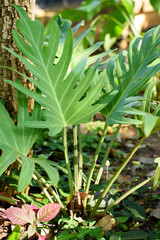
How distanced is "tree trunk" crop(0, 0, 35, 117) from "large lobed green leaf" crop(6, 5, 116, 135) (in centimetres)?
22

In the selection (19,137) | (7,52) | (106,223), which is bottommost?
(106,223)

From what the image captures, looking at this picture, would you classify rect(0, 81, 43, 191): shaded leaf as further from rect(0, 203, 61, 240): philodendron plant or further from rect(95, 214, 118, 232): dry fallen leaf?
rect(95, 214, 118, 232): dry fallen leaf

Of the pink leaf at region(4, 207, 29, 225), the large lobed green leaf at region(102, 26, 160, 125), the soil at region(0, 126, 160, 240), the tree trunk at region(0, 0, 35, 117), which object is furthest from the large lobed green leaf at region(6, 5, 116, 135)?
the soil at region(0, 126, 160, 240)

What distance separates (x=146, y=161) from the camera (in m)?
1.89

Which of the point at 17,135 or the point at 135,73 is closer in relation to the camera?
the point at 17,135

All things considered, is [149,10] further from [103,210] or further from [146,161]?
[103,210]

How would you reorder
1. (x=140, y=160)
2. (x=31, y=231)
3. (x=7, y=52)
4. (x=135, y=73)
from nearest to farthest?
1. (x=31, y=231)
2. (x=135, y=73)
3. (x=7, y=52)
4. (x=140, y=160)

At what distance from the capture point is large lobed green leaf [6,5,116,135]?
109 centimetres

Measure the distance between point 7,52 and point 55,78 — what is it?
354 mm

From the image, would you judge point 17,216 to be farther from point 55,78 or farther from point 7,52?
point 7,52

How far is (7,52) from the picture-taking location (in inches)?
52.7

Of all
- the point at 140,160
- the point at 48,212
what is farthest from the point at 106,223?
the point at 140,160

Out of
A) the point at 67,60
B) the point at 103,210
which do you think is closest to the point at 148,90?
the point at 67,60

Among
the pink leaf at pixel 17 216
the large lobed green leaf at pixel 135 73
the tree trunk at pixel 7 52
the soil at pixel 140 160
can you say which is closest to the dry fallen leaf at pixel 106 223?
the soil at pixel 140 160
